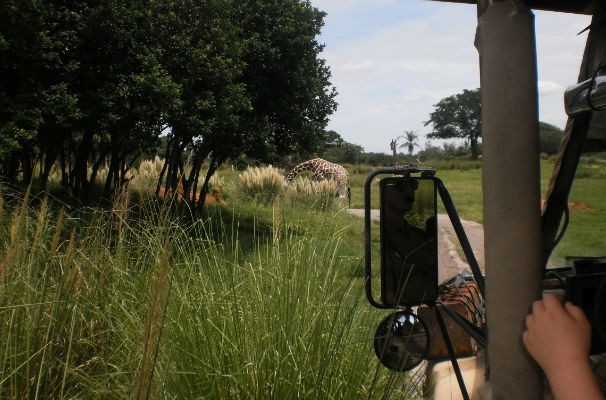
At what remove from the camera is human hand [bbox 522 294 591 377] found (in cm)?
94

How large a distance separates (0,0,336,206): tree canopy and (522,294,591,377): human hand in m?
5.27

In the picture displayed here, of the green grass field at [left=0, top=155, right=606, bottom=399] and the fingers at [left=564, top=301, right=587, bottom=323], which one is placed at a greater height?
the fingers at [left=564, top=301, right=587, bottom=323]

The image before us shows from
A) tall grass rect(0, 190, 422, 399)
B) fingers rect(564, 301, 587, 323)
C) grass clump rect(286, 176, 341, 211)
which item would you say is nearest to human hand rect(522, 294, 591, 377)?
fingers rect(564, 301, 587, 323)

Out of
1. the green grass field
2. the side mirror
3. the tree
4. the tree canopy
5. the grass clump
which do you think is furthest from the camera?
the tree canopy

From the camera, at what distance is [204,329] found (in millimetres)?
2539

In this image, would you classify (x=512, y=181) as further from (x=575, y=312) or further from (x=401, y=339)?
(x=401, y=339)

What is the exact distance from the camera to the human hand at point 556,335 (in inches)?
37.1

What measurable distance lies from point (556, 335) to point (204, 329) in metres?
Answer: 1.80

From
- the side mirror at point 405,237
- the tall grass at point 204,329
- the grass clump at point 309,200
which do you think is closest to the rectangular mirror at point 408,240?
the side mirror at point 405,237

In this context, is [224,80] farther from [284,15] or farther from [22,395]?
[22,395]

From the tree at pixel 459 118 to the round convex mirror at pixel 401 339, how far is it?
Result: 43 centimetres

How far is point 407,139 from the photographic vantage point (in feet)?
6.27

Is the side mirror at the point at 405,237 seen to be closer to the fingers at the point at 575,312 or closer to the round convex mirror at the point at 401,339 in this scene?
the round convex mirror at the point at 401,339

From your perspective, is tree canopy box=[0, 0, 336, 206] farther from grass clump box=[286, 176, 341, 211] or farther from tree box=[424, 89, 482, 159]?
tree box=[424, 89, 482, 159]
